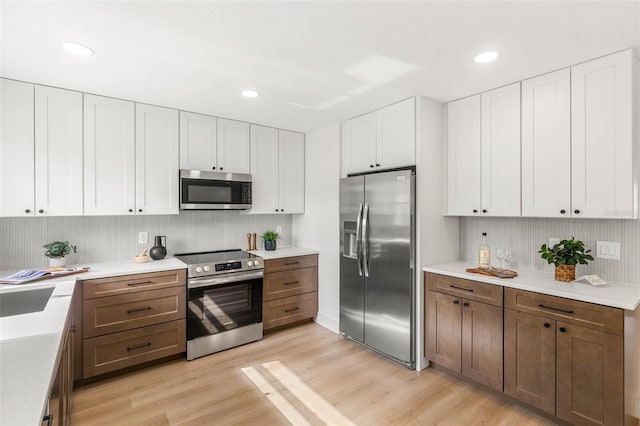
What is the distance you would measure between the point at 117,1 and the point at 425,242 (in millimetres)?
2622

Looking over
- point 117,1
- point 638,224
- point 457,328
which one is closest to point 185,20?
point 117,1

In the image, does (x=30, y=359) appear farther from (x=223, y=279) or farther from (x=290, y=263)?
(x=290, y=263)

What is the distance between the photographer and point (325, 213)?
3760 mm

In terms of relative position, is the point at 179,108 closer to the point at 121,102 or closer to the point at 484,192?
the point at 121,102

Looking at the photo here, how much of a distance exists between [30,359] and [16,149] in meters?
2.18

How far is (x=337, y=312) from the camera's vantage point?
11.8 ft

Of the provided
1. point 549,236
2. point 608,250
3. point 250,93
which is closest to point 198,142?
point 250,93

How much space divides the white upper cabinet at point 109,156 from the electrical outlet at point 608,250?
382 cm

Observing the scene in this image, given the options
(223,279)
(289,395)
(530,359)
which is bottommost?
(289,395)

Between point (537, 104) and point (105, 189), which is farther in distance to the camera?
point (105, 189)

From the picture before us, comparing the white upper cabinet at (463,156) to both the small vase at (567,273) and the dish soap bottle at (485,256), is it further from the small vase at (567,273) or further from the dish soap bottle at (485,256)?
the small vase at (567,273)

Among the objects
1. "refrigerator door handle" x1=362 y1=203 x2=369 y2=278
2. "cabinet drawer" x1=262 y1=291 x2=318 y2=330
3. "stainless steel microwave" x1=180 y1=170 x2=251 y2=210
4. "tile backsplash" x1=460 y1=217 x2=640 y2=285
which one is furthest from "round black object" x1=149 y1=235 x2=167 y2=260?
"tile backsplash" x1=460 y1=217 x2=640 y2=285

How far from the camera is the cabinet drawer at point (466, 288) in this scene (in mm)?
2328

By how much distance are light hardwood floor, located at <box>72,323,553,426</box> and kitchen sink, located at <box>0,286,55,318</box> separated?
0.80 meters
